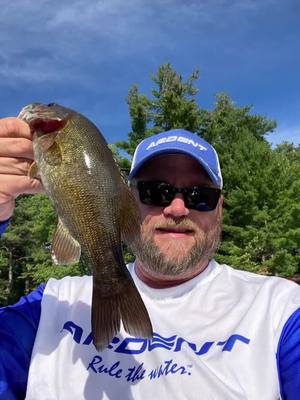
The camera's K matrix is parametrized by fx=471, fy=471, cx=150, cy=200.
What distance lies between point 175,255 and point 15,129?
1.34 m

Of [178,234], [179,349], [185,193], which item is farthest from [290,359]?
[185,193]

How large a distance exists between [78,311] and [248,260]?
2081cm

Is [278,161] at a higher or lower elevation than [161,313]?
higher

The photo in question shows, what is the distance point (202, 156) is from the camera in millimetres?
2980

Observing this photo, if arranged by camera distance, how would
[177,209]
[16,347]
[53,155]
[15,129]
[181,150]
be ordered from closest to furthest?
[53,155]
[15,129]
[16,347]
[177,209]
[181,150]

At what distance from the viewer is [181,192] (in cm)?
293

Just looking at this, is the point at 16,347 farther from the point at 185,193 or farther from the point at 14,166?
the point at 185,193

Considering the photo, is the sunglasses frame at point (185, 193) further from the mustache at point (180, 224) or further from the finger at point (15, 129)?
the finger at point (15, 129)

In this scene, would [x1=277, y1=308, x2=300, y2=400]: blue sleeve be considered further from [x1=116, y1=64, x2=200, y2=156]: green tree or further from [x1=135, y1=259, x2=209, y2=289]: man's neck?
[x1=116, y1=64, x2=200, y2=156]: green tree

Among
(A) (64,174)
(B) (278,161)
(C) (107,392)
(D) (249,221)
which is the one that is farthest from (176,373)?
(B) (278,161)

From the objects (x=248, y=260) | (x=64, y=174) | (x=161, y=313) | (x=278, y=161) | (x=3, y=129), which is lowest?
(x=248, y=260)

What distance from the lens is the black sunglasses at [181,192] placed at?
2916 mm

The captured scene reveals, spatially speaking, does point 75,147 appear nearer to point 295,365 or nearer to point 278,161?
point 295,365

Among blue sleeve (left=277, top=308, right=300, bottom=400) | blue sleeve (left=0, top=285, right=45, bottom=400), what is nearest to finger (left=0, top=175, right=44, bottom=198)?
blue sleeve (left=0, top=285, right=45, bottom=400)
